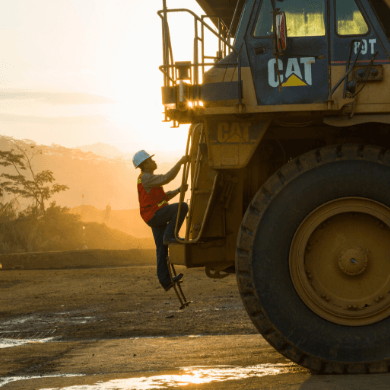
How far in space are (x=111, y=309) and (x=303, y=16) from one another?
801 cm

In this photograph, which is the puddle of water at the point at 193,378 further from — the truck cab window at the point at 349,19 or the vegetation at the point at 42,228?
the vegetation at the point at 42,228

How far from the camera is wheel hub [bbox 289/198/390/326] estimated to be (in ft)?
13.3

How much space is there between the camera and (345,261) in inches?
163

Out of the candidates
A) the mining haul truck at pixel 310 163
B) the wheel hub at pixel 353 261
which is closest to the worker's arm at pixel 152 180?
the mining haul truck at pixel 310 163

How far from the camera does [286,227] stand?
4.11m

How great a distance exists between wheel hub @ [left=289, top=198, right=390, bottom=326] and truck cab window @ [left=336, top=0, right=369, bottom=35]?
1406 mm

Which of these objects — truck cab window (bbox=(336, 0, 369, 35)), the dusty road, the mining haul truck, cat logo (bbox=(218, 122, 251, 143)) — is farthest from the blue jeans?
truck cab window (bbox=(336, 0, 369, 35))

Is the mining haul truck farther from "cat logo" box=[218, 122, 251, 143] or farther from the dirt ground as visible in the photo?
the dirt ground

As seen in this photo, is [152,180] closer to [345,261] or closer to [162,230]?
[162,230]

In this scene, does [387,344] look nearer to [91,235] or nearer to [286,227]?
[286,227]

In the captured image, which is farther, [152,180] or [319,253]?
[152,180]

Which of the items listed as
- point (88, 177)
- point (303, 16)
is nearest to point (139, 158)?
point (303, 16)

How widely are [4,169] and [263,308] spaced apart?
119 m

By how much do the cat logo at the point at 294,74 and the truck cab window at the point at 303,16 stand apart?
24 centimetres
